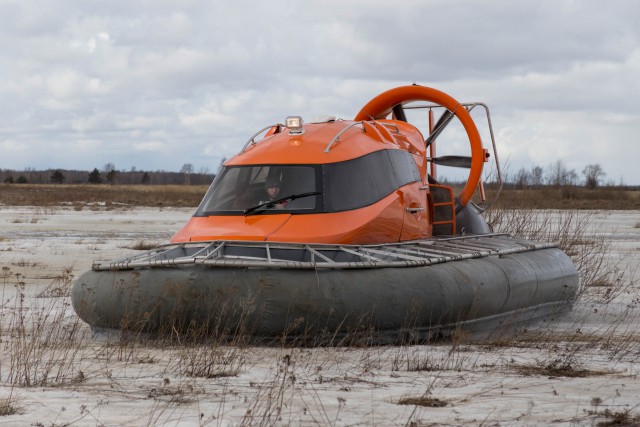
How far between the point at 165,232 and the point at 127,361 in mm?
20452

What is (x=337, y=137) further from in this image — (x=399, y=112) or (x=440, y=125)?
(x=399, y=112)

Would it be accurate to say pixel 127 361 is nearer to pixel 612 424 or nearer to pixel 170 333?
pixel 170 333

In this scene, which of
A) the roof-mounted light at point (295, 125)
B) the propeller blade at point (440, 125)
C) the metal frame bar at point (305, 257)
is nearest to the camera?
the metal frame bar at point (305, 257)

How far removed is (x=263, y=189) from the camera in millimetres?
10109

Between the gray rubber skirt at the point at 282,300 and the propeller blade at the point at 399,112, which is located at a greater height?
the propeller blade at the point at 399,112

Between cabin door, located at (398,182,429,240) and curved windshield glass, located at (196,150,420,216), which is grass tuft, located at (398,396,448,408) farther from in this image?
cabin door, located at (398,182,429,240)

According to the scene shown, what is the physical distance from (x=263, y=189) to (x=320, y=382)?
3402 mm

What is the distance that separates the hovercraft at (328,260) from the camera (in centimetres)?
858

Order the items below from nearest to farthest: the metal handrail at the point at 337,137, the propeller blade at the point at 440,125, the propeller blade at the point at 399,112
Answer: the metal handrail at the point at 337,137 → the propeller blade at the point at 440,125 → the propeller blade at the point at 399,112

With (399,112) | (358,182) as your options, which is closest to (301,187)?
(358,182)

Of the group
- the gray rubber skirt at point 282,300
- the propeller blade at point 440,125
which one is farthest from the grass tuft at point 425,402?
the propeller blade at point 440,125

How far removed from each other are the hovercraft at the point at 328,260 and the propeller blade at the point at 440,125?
100cm

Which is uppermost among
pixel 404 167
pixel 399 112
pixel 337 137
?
pixel 399 112

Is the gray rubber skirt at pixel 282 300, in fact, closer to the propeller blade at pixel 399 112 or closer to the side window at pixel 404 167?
the side window at pixel 404 167
